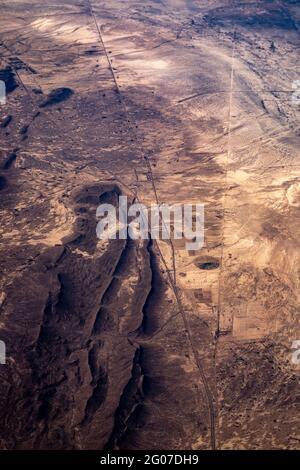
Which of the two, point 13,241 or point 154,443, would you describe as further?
point 13,241

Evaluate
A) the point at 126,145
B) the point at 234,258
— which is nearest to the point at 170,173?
the point at 126,145

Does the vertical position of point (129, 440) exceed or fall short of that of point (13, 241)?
it falls short

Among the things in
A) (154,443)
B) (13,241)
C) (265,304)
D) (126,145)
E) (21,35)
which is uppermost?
(21,35)

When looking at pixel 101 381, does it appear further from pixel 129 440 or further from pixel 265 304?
pixel 265 304

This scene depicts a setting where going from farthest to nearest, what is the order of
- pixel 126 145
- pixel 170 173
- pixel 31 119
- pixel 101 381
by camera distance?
pixel 31 119 < pixel 126 145 < pixel 170 173 < pixel 101 381

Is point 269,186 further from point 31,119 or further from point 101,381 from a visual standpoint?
point 31,119

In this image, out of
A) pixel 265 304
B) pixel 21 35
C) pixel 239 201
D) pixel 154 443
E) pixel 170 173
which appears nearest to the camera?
pixel 154 443

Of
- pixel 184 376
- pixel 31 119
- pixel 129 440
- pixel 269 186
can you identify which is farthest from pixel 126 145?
pixel 129 440
